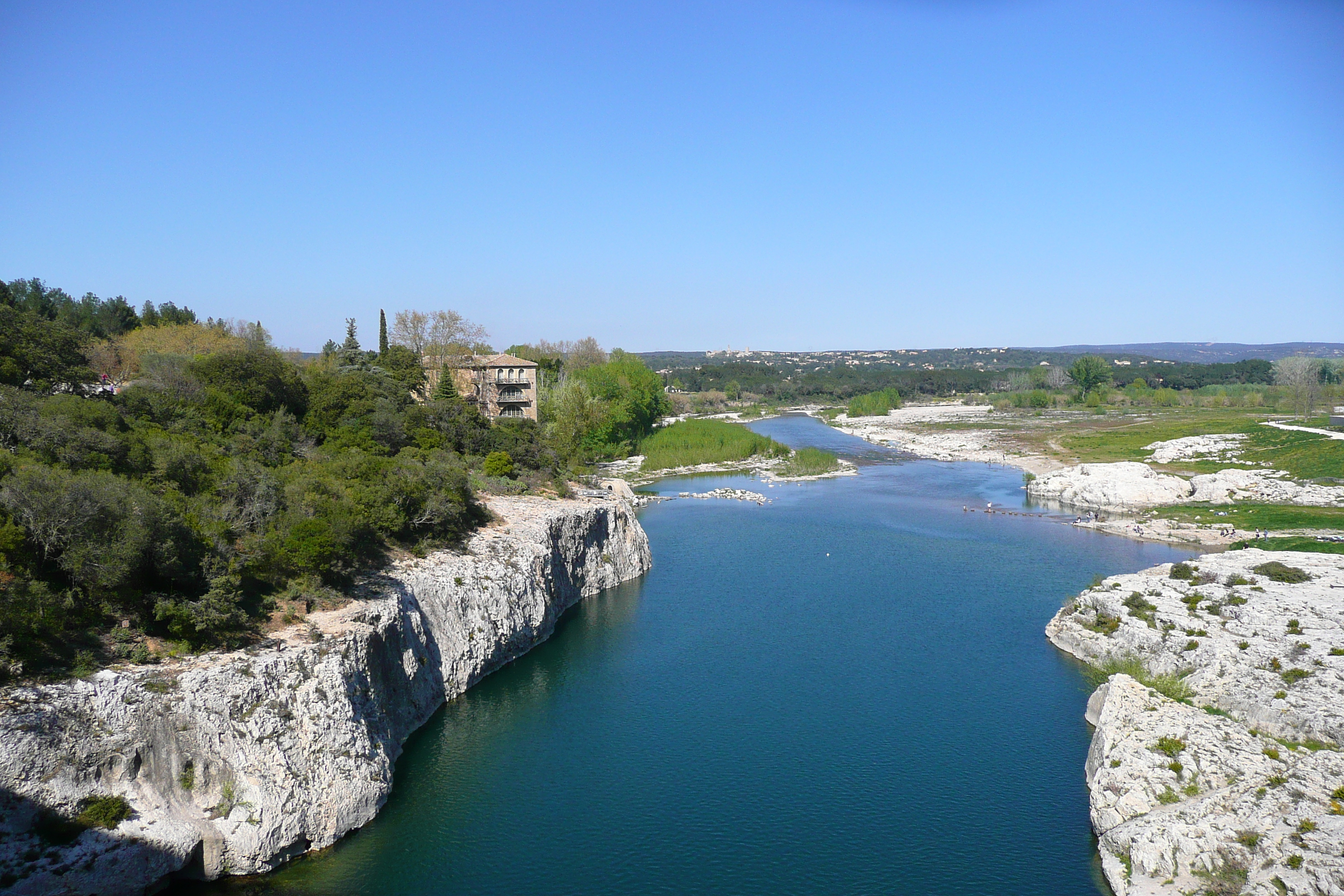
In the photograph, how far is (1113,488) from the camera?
70.8 meters

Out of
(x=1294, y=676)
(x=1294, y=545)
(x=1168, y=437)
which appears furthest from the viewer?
(x=1168, y=437)

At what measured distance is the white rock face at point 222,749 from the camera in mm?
18156

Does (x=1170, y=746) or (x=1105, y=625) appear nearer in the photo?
(x=1170, y=746)

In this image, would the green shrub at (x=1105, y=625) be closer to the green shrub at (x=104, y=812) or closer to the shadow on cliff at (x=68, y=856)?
the shadow on cliff at (x=68, y=856)

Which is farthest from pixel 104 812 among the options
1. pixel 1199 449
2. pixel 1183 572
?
pixel 1199 449

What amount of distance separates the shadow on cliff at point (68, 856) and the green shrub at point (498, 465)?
29542 millimetres

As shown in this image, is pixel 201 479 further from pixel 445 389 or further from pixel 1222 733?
pixel 1222 733

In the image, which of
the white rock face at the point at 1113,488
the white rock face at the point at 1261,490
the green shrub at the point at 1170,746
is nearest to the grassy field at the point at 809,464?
the white rock face at the point at 1113,488

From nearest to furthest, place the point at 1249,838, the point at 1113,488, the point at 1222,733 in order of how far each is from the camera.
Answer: the point at 1249,838 < the point at 1222,733 < the point at 1113,488

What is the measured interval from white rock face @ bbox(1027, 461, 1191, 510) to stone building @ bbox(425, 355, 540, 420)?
4503cm

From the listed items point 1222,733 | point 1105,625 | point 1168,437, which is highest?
point 1222,733

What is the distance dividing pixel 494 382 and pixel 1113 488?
5200 centimetres

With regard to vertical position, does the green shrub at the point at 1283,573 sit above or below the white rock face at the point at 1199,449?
above

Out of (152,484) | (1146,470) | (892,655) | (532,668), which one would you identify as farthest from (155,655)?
(1146,470)
